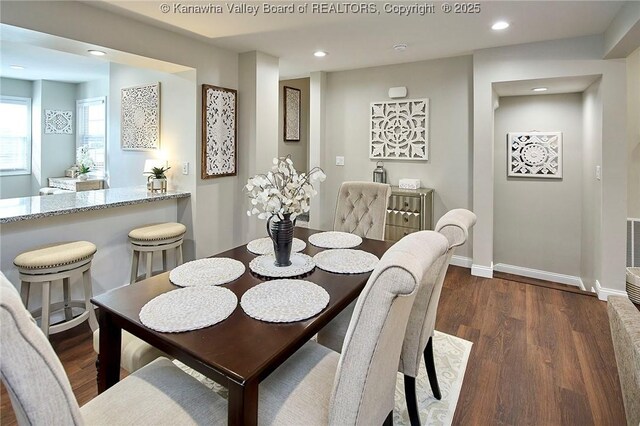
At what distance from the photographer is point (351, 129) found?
498 cm

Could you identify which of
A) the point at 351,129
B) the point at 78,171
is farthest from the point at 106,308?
the point at 78,171

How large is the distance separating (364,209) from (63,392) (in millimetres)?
2345

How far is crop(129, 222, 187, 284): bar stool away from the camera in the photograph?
3035 mm

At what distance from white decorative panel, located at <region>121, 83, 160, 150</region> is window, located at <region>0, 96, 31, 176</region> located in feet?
10.5

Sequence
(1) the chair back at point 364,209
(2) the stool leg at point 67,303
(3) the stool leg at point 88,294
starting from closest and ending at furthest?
(3) the stool leg at point 88,294 < (2) the stool leg at point 67,303 < (1) the chair back at point 364,209

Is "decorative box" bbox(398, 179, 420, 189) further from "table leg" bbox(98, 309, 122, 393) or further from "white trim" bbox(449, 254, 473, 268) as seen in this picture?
"table leg" bbox(98, 309, 122, 393)

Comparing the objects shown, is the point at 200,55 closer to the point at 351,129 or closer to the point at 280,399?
the point at 351,129

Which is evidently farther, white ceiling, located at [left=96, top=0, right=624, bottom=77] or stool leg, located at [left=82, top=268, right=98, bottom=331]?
white ceiling, located at [left=96, top=0, right=624, bottom=77]

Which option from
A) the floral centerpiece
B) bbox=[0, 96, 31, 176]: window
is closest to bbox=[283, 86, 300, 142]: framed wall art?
the floral centerpiece

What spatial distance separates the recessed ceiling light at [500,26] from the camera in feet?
9.86

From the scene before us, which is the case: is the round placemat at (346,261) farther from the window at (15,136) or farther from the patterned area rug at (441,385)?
the window at (15,136)

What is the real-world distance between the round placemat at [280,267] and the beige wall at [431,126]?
9.60ft

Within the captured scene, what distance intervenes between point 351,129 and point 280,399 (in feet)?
13.8

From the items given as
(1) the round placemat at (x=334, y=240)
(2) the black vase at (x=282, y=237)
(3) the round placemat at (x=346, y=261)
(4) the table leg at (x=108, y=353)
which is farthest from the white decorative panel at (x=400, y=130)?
(4) the table leg at (x=108, y=353)
